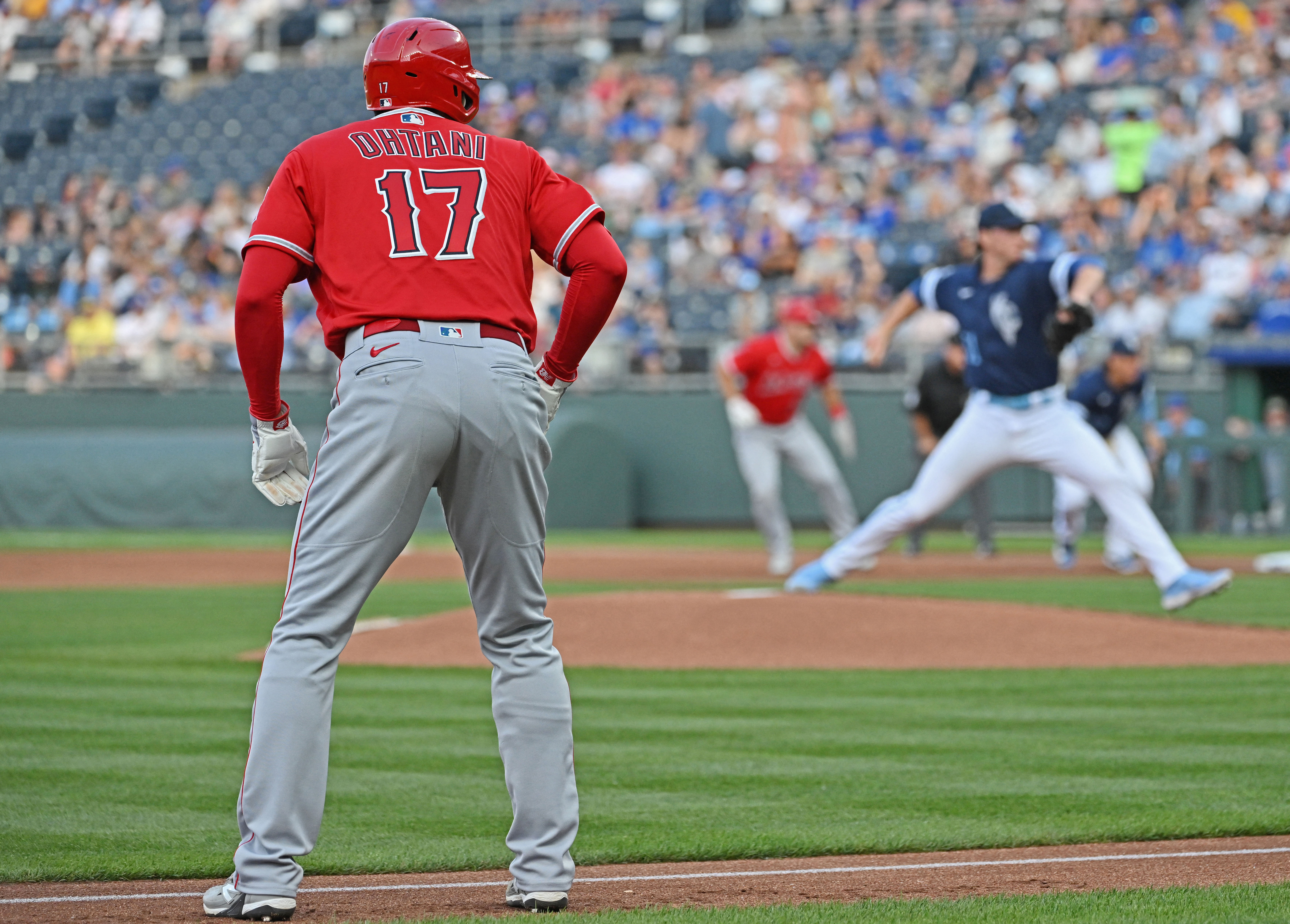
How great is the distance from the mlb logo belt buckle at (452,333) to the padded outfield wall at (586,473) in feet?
54.6

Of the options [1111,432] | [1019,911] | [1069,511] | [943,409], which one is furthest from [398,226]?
[943,409]

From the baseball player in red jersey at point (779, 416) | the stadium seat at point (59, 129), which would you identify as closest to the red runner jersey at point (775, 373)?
the baseball player in red jersey at point (779, 416)

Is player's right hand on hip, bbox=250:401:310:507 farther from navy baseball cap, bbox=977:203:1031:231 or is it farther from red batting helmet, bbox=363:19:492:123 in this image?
navy baseball cap, bbox=977:203:1031:231

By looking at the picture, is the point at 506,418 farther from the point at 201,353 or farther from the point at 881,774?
the point at 201,353

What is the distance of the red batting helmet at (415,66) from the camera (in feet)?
13.4

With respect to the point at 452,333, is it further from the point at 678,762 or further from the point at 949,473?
the point at 949,473

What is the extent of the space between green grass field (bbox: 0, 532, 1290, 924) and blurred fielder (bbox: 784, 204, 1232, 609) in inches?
51.8

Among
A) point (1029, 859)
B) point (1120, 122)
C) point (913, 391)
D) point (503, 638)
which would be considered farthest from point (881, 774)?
point (1120, 122)

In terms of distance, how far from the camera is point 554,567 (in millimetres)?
16047

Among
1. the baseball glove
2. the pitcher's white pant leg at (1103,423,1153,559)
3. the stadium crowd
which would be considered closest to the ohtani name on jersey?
the baseball glove

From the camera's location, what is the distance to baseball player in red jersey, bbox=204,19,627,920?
375 cm

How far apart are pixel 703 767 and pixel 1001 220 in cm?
497

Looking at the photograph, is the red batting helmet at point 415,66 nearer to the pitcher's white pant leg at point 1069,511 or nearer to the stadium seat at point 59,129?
the pitcher's white pant leg at point 1069,511

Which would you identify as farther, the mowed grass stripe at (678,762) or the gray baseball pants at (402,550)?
the mowed grass stripe at (678,762)
